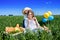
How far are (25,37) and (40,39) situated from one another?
0.35 meters

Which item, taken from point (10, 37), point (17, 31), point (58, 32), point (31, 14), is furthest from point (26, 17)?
point (10, 37)

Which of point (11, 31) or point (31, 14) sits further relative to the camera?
point (31, 14)

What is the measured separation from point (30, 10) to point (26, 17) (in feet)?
0.84

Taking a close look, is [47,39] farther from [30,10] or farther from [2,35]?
[30,10]

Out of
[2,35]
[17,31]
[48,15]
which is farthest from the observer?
[48,15]

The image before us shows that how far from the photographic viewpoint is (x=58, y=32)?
20.5 feet

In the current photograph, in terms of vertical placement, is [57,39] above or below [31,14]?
below

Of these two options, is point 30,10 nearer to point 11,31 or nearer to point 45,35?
point 11,31

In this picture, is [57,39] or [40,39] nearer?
[40,39]

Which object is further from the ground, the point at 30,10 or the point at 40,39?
the point at 30,10

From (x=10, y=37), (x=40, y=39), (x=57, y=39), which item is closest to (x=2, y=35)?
(x=10, y=37)

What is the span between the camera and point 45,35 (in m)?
5.82

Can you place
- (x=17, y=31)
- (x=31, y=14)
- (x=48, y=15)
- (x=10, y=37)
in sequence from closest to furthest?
(x=10, y=37) < (x=17, y=31) < (x=31, y=14) < (x=48, y=15)

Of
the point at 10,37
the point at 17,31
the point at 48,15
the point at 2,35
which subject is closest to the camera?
the point at 10,37
